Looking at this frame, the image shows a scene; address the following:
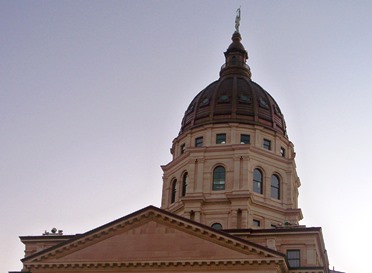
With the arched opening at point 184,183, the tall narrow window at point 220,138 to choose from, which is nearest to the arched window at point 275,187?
the tall narrow window at point 220,138

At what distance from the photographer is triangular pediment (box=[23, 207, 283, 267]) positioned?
163ft

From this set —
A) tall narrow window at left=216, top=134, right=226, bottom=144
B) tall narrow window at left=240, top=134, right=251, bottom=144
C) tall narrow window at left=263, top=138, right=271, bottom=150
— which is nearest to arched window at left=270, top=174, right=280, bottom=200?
tall narrow window at left=263, top=138, right=271, bottom=150

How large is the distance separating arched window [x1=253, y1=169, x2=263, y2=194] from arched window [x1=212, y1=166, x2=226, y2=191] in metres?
2.87

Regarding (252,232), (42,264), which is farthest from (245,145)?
(42,264)

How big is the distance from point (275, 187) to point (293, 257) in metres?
13.8

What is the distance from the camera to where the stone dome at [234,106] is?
72.2 metres

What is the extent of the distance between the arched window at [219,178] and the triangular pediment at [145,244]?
16.9 meters

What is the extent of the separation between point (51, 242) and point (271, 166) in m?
22.3

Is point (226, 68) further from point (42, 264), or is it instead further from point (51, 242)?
point (42, 264)

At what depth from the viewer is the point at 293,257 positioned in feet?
183

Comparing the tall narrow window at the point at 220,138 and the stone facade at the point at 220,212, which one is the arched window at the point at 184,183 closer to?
the stone facade at the point at 220,212

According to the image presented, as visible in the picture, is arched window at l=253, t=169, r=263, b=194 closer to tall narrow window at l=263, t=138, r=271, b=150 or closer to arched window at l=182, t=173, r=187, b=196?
tall narrow window at l=263, t=138, r=271, b=150

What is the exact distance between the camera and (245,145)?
6825 centimetres

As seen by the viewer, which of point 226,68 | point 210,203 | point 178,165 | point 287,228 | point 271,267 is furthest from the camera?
point 226,68
